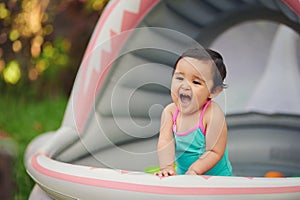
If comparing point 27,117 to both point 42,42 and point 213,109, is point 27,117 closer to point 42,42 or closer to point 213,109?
point 42,42

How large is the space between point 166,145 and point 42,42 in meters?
2.67

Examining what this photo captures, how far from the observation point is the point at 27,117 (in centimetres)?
349

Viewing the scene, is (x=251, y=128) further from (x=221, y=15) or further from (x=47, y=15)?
(x=47, y=15)

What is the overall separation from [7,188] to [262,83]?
102 cm

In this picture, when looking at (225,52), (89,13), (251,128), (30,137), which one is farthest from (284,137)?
(89,13)

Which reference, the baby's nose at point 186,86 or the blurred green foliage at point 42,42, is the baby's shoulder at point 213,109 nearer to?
the baby's nose at point 186,86

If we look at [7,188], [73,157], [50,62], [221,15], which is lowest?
[50,62]

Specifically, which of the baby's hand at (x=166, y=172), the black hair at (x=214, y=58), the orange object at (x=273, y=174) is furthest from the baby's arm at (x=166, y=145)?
the orange object at (x=273, y=174)

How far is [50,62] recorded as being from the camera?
400cm

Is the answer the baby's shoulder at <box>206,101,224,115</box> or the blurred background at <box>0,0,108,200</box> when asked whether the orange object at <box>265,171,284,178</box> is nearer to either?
the baby's shoulder at <box>206,101,224,115</box>

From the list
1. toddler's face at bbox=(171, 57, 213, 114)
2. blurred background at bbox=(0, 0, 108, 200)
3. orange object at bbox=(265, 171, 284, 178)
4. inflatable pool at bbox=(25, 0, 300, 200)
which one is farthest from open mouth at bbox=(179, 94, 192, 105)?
blurred background at bbox=(0, 0, 108, 200)

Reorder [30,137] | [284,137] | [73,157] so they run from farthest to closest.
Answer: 1. [30,137]
2. [284,137]
3. [73,157]

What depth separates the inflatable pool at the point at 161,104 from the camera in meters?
1.39

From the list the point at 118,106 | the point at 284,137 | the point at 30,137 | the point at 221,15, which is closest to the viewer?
the point at 118,106
